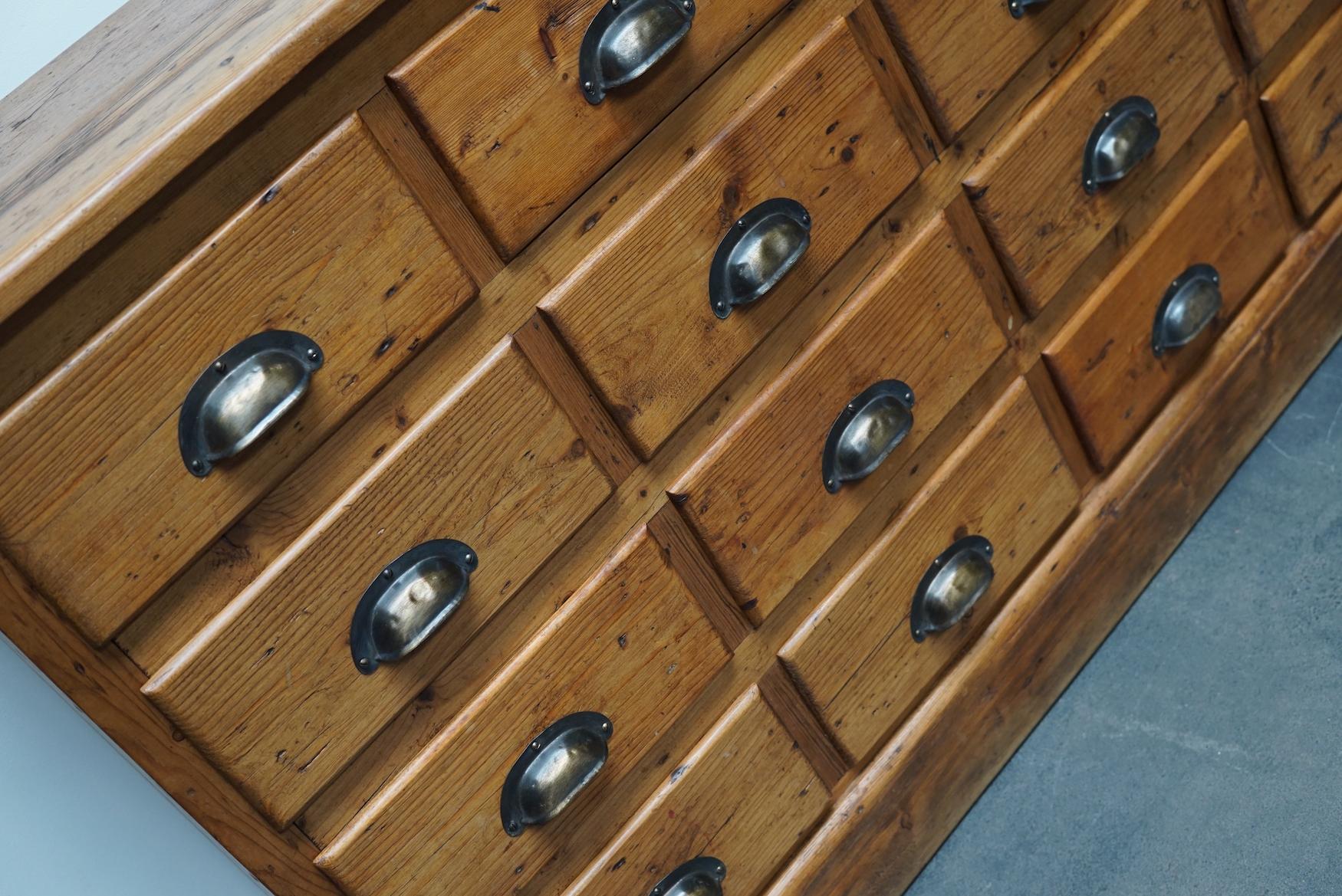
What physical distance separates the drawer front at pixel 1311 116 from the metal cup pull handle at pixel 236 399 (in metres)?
1.05

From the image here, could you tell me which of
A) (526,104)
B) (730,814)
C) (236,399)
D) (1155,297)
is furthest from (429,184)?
(1155,297)

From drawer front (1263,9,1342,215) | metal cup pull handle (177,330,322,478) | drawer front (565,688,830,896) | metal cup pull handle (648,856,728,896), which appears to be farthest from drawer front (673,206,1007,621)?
drawer front (1263,9,1342,215)

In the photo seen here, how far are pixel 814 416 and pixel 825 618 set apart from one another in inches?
7.2

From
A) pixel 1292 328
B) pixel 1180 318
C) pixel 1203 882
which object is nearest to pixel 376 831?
pixel 1203 882

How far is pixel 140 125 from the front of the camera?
73cm

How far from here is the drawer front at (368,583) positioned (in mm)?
783

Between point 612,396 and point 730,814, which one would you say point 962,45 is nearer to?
point 612,396

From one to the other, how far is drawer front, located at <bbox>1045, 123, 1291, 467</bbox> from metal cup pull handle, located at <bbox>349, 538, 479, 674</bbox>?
64 cm

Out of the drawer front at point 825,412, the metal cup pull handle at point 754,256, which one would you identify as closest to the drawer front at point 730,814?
the drawer front at point 825,412

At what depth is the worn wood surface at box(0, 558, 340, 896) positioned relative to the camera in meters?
0.70

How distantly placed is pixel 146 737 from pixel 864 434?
591 mm

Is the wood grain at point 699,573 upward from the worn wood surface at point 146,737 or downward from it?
downward

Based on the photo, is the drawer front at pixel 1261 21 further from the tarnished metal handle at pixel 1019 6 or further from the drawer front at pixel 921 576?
the drawer front at pixel 921 576

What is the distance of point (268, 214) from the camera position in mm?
741
